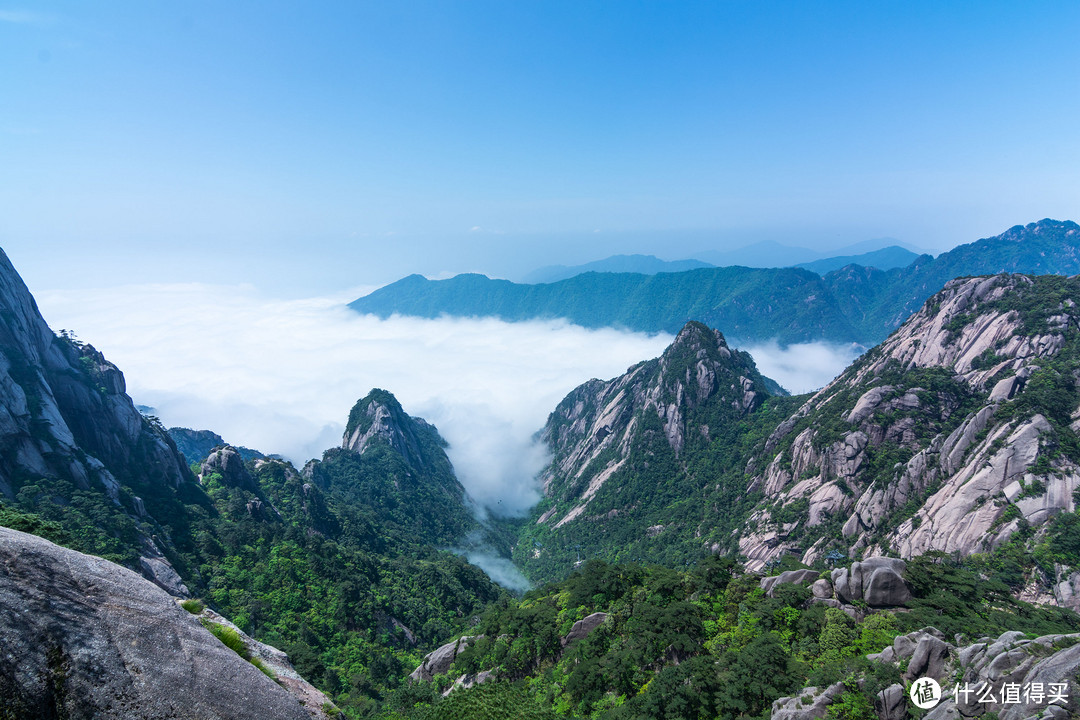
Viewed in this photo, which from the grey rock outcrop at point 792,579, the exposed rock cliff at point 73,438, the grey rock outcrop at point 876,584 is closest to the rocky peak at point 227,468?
the exposed rock cliff at point 73,438

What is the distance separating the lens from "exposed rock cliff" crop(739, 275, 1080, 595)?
2232 inches

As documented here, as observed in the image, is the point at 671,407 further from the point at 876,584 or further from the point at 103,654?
the point at 103,654

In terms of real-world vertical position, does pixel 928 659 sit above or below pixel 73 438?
below

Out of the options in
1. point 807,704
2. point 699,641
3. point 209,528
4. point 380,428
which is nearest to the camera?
point 807,704

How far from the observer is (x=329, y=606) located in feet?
202

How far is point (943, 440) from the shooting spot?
71.6 m

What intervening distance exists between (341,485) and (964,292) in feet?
510

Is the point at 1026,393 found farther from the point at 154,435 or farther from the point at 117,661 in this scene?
the point at 154,435

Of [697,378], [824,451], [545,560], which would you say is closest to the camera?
[824,451]

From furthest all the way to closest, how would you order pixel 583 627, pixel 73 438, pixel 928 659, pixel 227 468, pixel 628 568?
pixel 227 468 → pixel 73 438 → pixel 628 568 → pixel 583 627 → pixel 928 659

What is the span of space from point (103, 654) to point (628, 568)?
4825 centimetres

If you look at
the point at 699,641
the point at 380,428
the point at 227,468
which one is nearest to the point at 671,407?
the point at 380,428

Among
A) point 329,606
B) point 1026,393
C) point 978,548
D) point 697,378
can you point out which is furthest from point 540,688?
point 697,378

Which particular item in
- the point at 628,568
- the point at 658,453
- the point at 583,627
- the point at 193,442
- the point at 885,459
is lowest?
the point at 658,453
